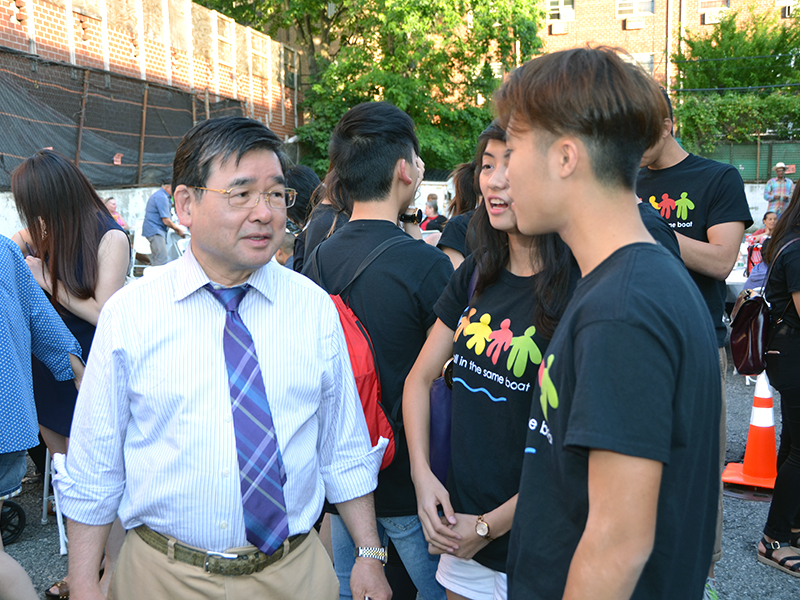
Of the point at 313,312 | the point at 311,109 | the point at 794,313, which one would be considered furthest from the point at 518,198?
the point at 311,109

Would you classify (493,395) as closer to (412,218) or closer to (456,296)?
(456,296)

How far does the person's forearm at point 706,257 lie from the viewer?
307 centimetres

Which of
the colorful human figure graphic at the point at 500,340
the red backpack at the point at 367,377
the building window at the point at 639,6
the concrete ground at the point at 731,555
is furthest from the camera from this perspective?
the building window at the point at 639,6

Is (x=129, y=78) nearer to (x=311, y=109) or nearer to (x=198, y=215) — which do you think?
(x=311, y=109)

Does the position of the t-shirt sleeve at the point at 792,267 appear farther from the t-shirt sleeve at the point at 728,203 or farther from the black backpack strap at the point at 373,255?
the black backpack strap at the point at 373,255

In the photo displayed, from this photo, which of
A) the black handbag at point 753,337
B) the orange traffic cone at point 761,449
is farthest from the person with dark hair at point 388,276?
the orange traffic cone at point 761,449

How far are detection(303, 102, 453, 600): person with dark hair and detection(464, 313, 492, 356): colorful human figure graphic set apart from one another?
1.62ft

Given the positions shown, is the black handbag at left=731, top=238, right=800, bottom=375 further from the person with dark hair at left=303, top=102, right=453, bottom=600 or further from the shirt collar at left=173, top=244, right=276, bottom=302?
the shirt collar at left=173, top=244, right=276, bottom=302

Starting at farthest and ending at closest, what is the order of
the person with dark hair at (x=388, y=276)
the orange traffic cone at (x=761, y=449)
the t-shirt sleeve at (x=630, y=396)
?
1. the orange traffic cone at (x=761, y=449)
2. the person with dark hair at (x=388, y=276)
3. the t-shirt sleeve at (x=630, y=396)

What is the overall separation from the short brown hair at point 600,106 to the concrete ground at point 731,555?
3251mm

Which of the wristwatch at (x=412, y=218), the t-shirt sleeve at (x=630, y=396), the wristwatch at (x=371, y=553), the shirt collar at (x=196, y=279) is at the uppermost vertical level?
the wristwatch at (x=412, y=218)

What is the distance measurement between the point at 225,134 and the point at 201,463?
3.02 feet

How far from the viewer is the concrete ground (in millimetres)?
3667

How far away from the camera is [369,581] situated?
1991 mm
